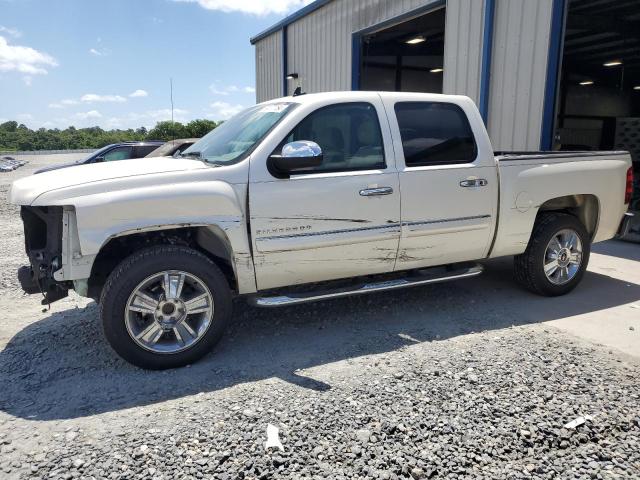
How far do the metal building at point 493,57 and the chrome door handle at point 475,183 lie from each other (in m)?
4.22

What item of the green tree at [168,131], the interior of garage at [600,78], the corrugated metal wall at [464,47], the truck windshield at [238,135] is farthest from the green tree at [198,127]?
the truck windshield at [238,135]

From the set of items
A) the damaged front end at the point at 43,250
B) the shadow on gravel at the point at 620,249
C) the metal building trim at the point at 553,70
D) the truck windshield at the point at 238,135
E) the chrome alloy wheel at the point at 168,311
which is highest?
the metal building trim at the point at 553,70

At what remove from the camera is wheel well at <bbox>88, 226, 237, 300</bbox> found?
3.77 meters

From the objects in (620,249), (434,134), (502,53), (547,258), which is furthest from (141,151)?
(620,249)

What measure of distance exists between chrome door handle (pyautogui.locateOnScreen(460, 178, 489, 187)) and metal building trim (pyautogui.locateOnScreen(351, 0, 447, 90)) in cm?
677

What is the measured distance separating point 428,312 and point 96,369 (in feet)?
9.46

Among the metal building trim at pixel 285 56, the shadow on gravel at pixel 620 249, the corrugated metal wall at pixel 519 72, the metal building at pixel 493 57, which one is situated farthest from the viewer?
the metal building trim at pixel 285 56

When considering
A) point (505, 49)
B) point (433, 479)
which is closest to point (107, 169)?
point (433, 479)

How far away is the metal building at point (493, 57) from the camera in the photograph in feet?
27.1

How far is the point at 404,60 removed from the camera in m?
19.2

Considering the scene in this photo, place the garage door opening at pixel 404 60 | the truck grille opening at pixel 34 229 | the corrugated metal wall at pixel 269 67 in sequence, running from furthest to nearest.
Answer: the corrugated metal wall at pixel 269 67
the garage door opening at pixel 404 60
the truck grille opening at pixel 34 229

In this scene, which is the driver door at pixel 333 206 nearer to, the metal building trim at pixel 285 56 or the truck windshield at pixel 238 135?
the truck windshield at pixel 238 135

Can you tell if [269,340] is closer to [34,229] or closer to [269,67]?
[34,229]

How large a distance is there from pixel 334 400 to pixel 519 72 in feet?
23.9
